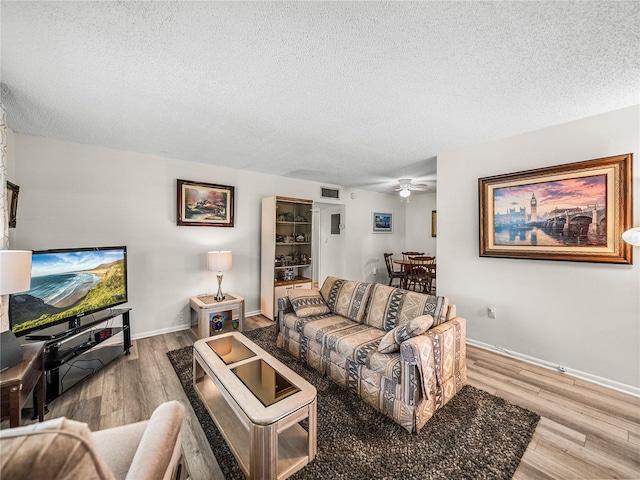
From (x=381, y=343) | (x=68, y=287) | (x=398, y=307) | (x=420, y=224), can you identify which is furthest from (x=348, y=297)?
(x=420, y=224)

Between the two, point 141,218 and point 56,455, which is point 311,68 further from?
point 141,218

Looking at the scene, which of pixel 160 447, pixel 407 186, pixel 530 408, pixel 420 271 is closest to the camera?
pixel 160 447

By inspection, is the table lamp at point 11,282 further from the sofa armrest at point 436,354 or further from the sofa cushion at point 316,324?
the sofa armrest at point 436,354

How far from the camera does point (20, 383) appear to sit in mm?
1450

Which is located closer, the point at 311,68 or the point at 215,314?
the point at 311,68

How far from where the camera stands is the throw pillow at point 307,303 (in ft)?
9.48

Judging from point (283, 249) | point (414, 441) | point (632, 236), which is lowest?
point (414, 441)

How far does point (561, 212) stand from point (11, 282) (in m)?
4.32

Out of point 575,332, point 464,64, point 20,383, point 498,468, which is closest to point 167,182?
point 20,383

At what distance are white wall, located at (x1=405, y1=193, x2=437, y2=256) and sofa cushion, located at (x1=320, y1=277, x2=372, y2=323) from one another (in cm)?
394

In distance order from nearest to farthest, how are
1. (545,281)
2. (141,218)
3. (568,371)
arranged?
(568,371), (545,281), (141,218)

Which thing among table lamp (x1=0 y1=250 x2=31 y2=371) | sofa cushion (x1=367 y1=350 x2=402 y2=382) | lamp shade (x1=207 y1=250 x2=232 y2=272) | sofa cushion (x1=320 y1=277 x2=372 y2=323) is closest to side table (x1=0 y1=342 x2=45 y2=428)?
table lamp (x1=0 y1=250 x2=31 y2=371)

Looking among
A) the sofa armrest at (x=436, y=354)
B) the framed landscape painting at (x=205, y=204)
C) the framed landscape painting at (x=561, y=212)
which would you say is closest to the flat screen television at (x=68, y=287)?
→ the framed landscape painting at (x=205, y=204)

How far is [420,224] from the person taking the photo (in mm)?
6473
